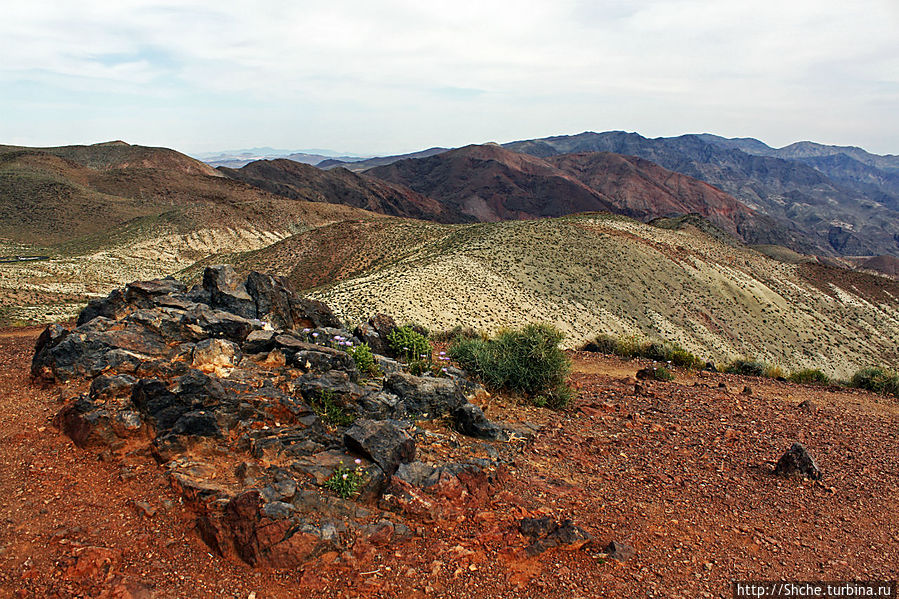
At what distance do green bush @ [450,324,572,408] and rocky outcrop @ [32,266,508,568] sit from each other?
1.99 m

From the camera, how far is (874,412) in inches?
426

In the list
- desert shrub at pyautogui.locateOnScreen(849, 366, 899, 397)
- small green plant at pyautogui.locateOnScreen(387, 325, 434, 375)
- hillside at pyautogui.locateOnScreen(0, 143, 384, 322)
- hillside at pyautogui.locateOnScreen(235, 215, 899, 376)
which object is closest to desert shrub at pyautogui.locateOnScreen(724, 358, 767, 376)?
desert shrub at pyautogui.locateOnScreen(849, 366, 899, 397)

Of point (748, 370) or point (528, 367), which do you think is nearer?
point (528, 367)

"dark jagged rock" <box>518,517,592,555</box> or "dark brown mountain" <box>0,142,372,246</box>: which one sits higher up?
"dark brown mountain" <box>0,142,372,246</box>

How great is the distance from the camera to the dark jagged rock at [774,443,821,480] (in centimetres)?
704

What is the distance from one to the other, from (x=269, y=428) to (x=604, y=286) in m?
23.0

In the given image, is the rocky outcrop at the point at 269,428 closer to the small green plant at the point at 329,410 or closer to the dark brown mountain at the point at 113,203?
the small green plant at the point at 329,410

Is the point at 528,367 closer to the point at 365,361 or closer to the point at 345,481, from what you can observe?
the point at 365,361

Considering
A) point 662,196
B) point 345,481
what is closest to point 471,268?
point 345,481

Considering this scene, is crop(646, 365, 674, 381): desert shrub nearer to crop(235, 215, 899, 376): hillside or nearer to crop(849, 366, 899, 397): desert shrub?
crop(849, 366, 899, 397): desert shrub

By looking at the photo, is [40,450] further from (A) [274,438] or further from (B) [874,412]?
(B) [874,412]

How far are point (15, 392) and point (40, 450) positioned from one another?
75.9 inches

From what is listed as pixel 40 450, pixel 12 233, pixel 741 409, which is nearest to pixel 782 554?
pixel 741 409

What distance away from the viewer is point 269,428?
5777mm
